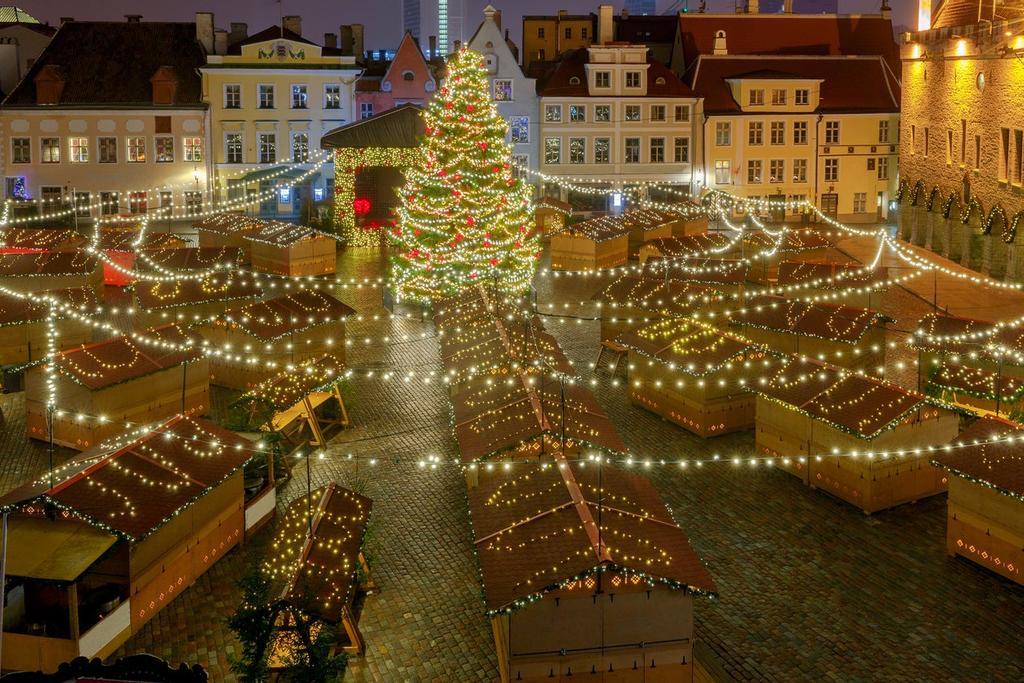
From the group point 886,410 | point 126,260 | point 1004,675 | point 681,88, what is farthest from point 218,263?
point 681,88

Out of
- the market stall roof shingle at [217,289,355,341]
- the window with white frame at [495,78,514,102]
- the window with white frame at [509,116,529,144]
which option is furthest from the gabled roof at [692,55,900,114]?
the market stall roof shingle at [217,289,355,341]

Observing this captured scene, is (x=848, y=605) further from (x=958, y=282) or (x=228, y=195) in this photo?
(x=228, y=195)

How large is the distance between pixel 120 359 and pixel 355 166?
23.8 m

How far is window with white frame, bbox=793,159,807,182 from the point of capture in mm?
51312

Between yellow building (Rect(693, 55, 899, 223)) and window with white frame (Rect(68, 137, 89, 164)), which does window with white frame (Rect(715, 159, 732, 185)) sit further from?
window with white frame (Rect(68, 137, 89, 164))

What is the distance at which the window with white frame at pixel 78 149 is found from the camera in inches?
1981

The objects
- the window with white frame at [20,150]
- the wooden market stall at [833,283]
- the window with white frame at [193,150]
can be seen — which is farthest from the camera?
the window with white frame at [193,150]

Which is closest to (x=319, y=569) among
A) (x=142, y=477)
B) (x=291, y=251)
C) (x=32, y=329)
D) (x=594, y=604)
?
(x=142, y=477)

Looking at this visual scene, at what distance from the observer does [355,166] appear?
137ft

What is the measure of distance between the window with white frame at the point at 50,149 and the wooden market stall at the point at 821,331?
37792 millimetres

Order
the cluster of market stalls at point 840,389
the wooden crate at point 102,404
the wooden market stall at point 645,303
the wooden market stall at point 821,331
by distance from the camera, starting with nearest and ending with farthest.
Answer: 1. the cluster of market stalls at point 840,389
2. the wooden crate at point 102,404
3. the wooden market stall at point 821,331
4. the wooden market stall at point 645,303

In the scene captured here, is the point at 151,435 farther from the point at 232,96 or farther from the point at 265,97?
the point at 232,96

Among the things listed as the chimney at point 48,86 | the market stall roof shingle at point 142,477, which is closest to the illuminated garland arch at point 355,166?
the chimney at point 48,86

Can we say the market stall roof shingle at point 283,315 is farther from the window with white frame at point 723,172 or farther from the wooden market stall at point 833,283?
the window with white frame at point 723,172
